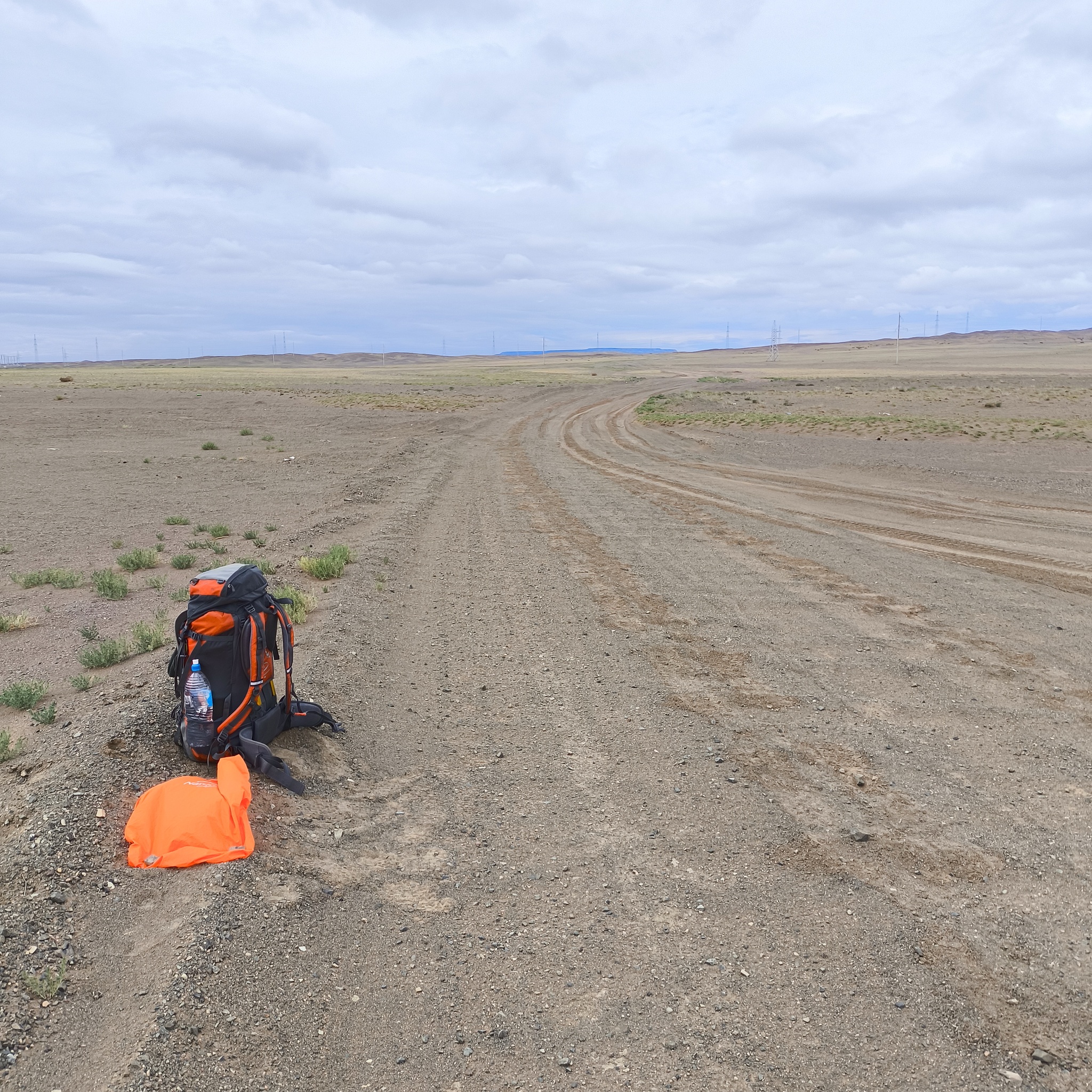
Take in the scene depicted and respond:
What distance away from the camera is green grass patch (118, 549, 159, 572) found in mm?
11414

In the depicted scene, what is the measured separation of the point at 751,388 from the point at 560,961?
6359 cm

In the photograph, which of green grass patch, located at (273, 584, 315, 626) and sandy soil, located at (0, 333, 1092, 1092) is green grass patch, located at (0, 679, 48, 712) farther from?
green grass patch, located at (273, 584, 315, 626)

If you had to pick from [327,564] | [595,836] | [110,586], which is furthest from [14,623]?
[595,836]

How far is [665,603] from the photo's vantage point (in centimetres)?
902

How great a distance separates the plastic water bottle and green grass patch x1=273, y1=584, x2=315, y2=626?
282 cm

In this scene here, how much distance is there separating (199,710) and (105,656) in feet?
10.2

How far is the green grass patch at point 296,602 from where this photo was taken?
7973 mm

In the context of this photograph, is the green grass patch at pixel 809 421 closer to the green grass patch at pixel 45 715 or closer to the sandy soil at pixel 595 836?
the sandy soil at pixel 595 836

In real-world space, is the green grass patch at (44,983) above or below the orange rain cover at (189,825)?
below

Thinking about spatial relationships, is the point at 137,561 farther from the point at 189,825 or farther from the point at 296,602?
the point at 189,825

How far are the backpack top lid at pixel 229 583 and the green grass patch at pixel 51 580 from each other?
268 inches

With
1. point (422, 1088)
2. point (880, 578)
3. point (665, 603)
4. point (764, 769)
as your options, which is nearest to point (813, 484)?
point (880, 578)

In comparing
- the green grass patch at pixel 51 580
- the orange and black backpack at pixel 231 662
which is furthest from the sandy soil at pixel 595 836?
the green grass patch at pixel 51 580

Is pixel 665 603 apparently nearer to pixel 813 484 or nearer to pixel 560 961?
pixel 560 961
